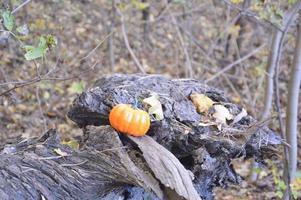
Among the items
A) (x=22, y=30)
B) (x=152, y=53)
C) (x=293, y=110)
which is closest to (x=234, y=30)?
(x=152, y=53)

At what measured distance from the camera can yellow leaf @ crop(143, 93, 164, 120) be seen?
108 inches

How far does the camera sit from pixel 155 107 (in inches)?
109

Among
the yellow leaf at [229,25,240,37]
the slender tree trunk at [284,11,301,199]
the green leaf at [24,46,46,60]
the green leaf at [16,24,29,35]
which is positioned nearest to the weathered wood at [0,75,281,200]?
the green leaf at [24,46,46,60]

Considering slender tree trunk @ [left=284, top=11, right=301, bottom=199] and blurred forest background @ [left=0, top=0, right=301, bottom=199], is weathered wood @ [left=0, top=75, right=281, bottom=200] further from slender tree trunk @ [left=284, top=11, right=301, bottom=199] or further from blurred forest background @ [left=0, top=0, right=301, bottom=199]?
blurred forest background @ [left=0, top=0, right=301, bottom=199]

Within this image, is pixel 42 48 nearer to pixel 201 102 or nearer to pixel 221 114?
pixel 201 102

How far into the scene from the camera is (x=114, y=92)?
111 inches

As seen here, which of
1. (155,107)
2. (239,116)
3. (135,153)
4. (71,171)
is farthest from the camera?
(239,116)

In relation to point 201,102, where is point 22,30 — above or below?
above

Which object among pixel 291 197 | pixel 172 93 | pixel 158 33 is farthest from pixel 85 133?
pixel 158 33

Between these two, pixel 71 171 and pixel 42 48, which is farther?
pixel 42 48

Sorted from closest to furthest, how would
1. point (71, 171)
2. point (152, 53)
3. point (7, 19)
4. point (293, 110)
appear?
point (71, 171)
point (7, 19)
point (293, 110)
point (152, 53)

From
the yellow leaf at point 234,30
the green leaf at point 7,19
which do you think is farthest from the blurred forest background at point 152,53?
the green leaf at point 7,19

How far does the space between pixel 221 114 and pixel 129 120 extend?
0.69 metres

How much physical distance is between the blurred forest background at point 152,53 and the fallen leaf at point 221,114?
3.76 ft
